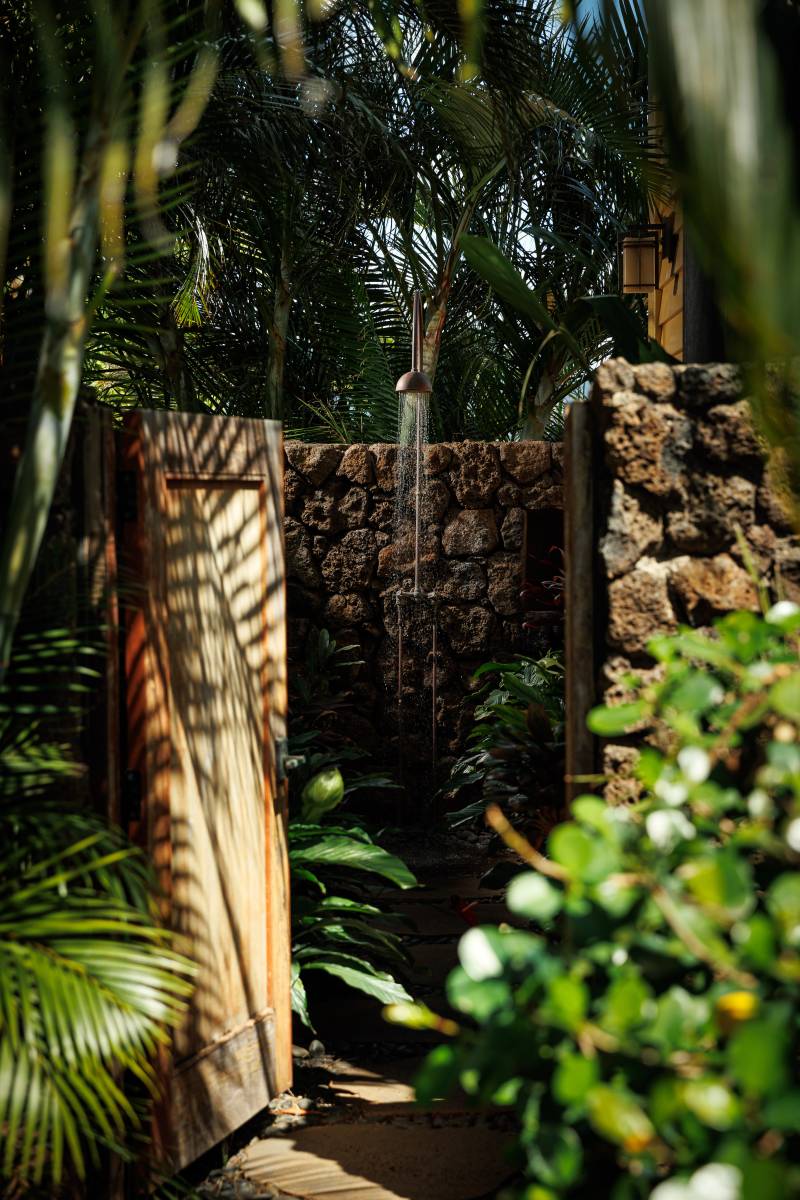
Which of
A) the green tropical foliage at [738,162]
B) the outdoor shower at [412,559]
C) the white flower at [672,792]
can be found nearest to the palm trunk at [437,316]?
the outdoor shower at [412,559]

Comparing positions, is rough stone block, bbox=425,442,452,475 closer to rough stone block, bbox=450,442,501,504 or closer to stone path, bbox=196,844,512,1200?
rough stone block, bbox=450,442,501,504

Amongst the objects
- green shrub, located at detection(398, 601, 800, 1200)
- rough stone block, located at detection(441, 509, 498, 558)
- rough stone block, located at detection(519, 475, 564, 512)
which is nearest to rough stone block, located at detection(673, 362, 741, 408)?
green shrub, located at detection(398, 601, 800, 1200)

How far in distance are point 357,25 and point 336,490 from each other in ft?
10.5

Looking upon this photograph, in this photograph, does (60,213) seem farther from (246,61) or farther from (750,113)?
(246,61)

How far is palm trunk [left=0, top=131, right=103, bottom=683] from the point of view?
1.78m

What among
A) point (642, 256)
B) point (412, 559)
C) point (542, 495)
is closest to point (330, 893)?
point (412, 559)

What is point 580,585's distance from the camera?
237cm

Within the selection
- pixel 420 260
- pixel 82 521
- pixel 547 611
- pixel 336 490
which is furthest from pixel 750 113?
pixel 420 260

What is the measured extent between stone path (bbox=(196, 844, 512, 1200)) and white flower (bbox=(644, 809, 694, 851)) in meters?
1.29

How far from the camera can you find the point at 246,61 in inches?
204

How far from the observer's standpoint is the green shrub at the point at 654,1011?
103cm

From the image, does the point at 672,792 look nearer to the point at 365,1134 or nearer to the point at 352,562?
the point at 365,1134

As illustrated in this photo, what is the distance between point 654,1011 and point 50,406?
4.38ft

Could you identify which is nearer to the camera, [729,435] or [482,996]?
[482,996]
